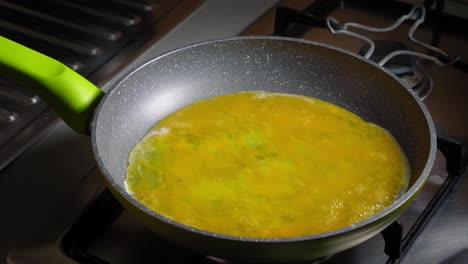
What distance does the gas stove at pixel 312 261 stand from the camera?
25.6 inches

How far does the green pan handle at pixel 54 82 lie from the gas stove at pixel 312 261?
0.09 m

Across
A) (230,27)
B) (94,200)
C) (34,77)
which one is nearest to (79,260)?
(94,200)

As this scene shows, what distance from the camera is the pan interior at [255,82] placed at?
738mm

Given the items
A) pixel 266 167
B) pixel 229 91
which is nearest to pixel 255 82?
pixel 229 91

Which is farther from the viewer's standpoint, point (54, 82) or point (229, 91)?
point (229, 91)

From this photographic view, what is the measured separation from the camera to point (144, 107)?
2.56 ft

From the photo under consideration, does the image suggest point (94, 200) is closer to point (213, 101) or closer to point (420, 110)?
point (213, 101)

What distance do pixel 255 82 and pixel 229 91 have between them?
0.04m

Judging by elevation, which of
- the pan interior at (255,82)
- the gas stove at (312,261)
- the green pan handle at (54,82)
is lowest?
the gas stove at (312,261)

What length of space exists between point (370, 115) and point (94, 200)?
340 millimetres

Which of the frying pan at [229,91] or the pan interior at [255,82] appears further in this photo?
the pan interior at [255,82]

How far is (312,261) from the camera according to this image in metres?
0.63

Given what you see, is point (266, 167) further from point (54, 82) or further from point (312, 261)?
point (54, 82)

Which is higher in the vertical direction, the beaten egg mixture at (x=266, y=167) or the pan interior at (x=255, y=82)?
the pan interior at (x=255, y=82)
